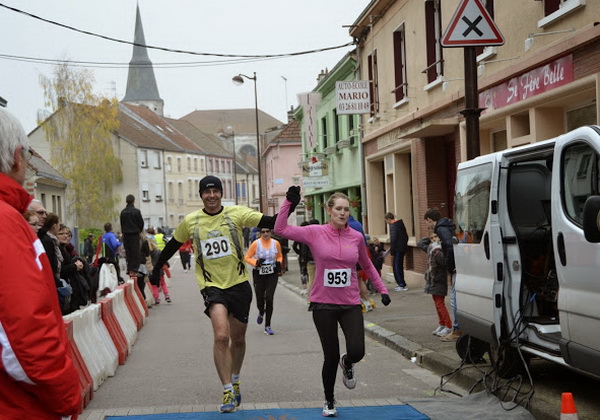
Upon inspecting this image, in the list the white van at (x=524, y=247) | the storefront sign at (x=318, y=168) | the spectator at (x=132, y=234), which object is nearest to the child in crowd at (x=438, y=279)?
the white van at (x=524, y=247)

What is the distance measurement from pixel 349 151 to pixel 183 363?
19776 mm

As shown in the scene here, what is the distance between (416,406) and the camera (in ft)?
25.2

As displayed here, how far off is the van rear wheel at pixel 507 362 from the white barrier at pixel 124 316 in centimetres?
541

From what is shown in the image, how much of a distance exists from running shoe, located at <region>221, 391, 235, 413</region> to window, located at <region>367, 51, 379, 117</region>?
18313mm

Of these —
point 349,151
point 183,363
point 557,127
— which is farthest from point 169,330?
point 349,151

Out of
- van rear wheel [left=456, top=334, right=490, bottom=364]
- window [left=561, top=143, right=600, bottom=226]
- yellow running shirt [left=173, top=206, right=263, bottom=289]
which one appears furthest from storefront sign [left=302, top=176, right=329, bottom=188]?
window [left=561, top=143, right=600, bottom=226]

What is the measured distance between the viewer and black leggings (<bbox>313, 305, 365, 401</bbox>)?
23.9 feet

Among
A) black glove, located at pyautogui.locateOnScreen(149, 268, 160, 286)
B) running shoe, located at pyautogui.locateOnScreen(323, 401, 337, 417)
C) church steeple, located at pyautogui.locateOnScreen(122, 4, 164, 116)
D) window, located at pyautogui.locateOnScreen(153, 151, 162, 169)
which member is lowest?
running shoe, located at pyautogui.locateOnScreen(323, 401, 337, 417)

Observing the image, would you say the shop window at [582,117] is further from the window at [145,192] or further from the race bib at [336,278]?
the window at [145,192]

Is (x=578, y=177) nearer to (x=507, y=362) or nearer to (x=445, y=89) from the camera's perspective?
(x=507, y=362)

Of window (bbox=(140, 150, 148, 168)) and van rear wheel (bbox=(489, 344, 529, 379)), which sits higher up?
window (bbox=(140, 150, 148, 168))

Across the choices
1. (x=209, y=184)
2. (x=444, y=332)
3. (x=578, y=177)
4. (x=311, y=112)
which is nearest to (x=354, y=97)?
(x=311, y=112)

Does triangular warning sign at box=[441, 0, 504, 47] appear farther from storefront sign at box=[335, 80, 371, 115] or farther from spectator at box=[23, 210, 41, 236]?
storefront sign at box=[335, 80, 371, 115]

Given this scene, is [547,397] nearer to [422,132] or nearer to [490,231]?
[490,231]
